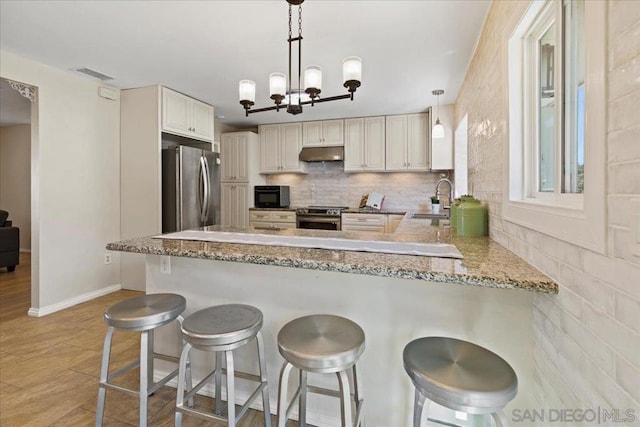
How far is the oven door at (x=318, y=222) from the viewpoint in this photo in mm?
4656

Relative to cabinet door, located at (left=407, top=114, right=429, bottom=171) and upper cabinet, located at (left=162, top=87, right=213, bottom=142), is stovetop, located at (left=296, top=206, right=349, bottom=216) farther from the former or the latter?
upper cabinet, located at (left=162, top=87, right=213, bottom=142)

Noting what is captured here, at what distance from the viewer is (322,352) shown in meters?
1.08

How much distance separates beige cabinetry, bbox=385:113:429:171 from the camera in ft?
14.8

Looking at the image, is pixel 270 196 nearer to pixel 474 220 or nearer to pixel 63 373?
pixel 63 373

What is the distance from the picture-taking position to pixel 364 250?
146 centimetres

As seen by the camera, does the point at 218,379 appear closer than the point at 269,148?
Yes

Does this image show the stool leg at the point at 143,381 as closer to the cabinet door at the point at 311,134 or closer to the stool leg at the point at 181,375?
the stool leg at the point at 181,375

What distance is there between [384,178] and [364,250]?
374 centimetres

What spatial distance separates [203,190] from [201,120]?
0.98m

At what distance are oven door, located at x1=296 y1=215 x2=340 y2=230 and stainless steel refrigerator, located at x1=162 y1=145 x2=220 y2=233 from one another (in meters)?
1.47

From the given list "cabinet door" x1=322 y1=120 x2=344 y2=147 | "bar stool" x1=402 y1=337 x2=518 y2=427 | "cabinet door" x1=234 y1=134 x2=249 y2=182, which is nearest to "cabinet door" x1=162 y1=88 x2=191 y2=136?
"cabinet door" x1=234 y1=134 x2=249 y2=182

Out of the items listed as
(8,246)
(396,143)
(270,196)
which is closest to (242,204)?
(270,196)

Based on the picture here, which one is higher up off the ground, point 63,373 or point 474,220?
point 474,220

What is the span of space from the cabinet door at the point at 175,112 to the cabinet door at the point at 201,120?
0.09 meters
